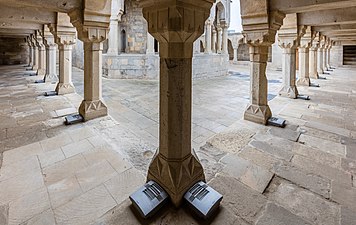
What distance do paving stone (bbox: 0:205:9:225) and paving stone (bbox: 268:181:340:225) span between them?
7.08 feet

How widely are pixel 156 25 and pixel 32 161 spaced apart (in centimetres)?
214

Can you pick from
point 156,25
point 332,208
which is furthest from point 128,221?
point 332,208

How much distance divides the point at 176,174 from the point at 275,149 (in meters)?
1.68

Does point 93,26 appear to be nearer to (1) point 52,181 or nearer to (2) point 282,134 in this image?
(1) point 52,181

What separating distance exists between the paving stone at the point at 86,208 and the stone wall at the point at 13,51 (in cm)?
1772

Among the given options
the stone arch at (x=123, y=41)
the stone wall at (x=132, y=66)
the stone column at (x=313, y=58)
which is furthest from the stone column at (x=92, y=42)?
the stone arch at (x=123, y=41)

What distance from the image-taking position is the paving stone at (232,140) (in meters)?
2.94

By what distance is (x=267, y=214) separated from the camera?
5.70 feet

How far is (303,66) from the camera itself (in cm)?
745

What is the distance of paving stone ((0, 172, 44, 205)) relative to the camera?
6.32ft

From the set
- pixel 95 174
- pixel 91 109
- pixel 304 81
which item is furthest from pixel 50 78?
pixel 304 81

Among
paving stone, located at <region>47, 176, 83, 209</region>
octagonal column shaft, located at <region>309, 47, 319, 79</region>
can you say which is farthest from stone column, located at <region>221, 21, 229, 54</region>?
paving stone, located at <region>47, 176, 83, 209</region>

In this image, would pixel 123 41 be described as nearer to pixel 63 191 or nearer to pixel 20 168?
pixel 20 168

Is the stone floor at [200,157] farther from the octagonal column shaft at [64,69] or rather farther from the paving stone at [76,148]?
the octagonal column shaft at [64,69]
